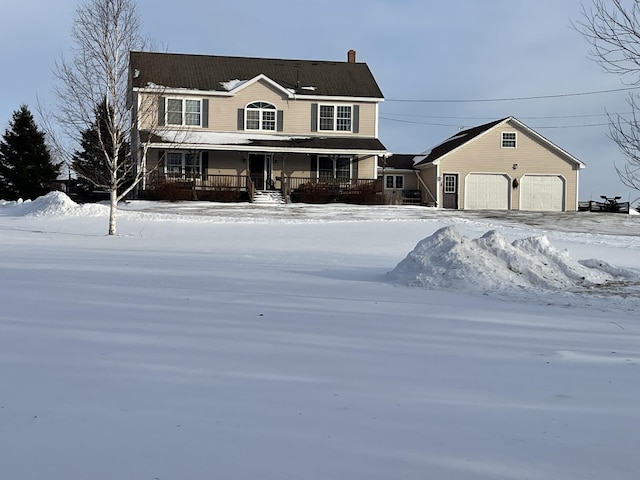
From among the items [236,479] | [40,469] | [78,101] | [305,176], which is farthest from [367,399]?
[305,176]

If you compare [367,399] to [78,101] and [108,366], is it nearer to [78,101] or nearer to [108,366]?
[108,366]

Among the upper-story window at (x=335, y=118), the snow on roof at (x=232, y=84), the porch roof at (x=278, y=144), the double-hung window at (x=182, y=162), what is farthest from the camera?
the upper-story window at (x=335, y=118)

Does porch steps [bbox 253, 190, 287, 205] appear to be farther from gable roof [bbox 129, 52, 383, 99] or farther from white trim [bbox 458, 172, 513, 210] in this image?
white trim [bbox 458, 172, 513, 210]

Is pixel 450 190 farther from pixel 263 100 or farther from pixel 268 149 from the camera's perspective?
pixel 263 100

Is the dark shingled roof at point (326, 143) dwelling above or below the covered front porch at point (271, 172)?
above

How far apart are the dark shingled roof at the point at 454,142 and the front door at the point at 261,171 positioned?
10249 millimetres

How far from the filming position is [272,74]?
37000 mm

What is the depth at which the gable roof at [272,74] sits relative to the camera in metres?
34.9

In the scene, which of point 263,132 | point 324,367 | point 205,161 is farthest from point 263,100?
point 324,367

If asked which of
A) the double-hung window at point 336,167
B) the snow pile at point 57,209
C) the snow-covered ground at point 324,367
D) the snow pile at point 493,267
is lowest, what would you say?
the snow-covered ground at point 324,367

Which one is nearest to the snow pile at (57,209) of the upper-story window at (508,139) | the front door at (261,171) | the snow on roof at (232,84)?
the front door at (261,171)

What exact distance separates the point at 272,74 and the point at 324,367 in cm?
3360

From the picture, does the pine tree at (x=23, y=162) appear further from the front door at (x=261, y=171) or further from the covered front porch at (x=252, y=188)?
the front door at (x=261, y=171)

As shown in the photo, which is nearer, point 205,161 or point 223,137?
point 223,137
